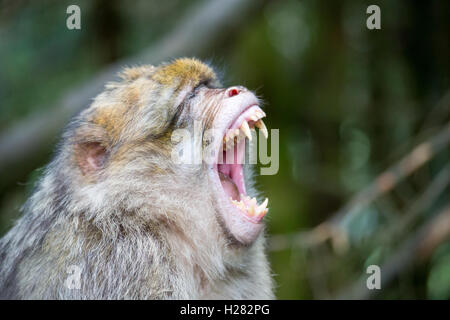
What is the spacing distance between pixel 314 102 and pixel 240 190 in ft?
11.9

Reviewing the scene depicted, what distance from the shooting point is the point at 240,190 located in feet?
9.72

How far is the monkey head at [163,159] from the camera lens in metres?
2.68

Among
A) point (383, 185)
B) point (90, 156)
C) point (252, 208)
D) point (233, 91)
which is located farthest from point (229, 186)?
point (383, 185)

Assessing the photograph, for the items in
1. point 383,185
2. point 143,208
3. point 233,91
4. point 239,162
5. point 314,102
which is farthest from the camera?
point 314,102

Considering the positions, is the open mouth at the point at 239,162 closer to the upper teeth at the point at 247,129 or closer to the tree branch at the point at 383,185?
the upper teeth at the point at 247,129

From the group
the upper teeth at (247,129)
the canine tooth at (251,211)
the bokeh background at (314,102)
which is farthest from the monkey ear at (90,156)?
the bokeh background at (314,102)

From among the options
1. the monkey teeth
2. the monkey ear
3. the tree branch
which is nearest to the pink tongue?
the monkey teeth

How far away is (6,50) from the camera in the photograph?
230 inches

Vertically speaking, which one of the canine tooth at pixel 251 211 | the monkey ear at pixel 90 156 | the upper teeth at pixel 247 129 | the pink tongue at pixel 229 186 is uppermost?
the upper teeth at pixel 247 129

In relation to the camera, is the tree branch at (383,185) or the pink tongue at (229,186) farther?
the tree branch at (383,185)

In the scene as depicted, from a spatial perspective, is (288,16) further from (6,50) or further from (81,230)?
(81,230)

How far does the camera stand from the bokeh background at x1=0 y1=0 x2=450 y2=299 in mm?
4594

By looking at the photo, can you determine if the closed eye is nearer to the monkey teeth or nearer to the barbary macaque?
the barbary macaque

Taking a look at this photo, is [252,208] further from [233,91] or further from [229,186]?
[233,91]
